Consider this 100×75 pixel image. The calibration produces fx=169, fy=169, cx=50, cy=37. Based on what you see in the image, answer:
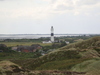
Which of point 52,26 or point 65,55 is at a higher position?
point 52,26

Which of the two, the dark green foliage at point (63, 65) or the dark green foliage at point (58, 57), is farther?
the dark green foliage at point (58, 57)

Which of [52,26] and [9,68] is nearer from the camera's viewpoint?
[9,68]

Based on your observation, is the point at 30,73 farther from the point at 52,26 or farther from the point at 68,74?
the point at 52,26

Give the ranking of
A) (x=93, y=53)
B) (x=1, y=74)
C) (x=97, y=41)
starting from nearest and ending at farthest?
(x=1, y=74) → (x=93, y=53) → (x=97, y=41)

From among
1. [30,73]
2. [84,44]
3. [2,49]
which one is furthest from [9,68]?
[2,49]

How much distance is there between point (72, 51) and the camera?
42.3 m

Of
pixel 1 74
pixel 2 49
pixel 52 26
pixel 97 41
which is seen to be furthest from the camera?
pixel 52 26

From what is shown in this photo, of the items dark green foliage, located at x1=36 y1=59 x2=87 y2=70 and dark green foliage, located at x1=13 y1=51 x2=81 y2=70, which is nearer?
dark green foliage, located at x1=36 y1=59 x2=87 y2=70

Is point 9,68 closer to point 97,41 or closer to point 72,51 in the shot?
point 72,51

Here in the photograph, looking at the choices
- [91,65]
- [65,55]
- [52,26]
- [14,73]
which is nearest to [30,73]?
[14,73]

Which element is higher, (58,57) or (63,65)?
(58,57)

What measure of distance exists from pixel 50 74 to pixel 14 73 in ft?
15.6

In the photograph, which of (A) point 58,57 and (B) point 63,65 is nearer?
(B) point 63,65

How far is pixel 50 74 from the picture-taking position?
22.1 m
